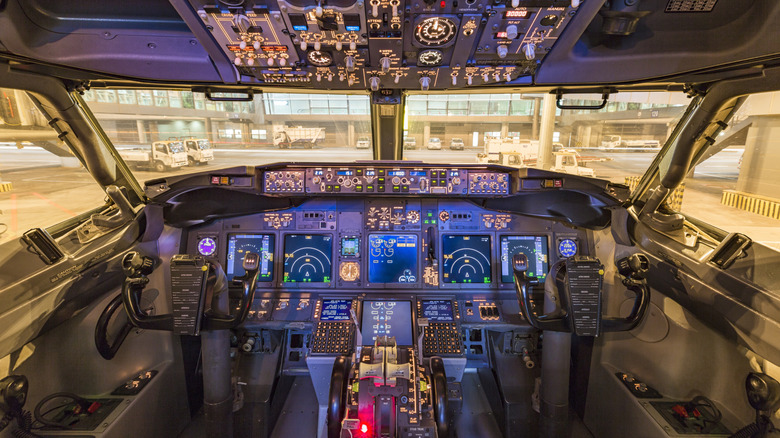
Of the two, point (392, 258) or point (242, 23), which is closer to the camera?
point (242, 23)

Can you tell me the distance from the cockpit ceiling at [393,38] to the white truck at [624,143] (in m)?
0.65

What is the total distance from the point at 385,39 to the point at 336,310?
1.79m

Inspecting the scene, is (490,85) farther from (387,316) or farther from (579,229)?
(387,316)

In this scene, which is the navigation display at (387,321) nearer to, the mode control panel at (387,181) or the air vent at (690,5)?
the mode control panel at (387,181)

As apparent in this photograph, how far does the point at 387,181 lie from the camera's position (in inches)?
100

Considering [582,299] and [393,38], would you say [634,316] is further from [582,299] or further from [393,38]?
[393,38]

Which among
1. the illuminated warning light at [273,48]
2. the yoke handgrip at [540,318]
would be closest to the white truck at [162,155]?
the illuminated warning light at [273,48]

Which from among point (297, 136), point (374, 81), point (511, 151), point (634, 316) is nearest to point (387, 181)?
point (374, 81)

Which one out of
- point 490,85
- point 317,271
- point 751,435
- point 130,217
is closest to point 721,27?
point 490,85

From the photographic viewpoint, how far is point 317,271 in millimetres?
2701

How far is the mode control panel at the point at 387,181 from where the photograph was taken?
253 cm

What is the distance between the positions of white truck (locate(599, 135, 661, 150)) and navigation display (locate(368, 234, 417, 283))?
201 centimetres

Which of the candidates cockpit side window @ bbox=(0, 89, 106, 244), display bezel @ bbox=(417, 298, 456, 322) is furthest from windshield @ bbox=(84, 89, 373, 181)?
display bezel @ bbox=(417, 298, 456, 322)

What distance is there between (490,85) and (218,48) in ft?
6.49
